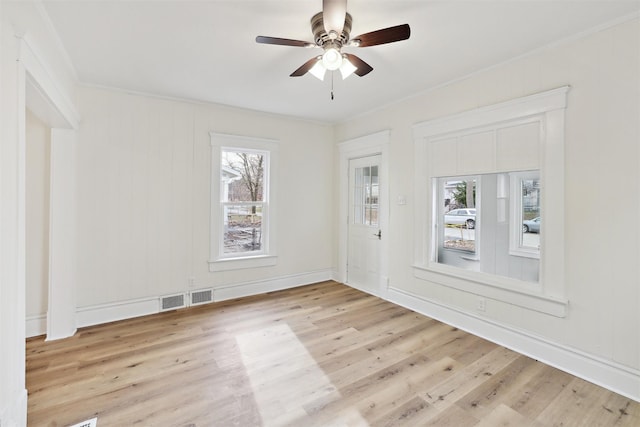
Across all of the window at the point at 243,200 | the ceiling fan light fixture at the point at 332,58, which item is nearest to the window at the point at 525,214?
the ceiling fan light fixture at the point at 332,58

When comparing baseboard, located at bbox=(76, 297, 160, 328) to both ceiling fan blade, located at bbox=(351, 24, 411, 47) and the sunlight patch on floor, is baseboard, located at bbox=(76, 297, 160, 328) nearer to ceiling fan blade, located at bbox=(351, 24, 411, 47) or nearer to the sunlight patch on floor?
the sunlight patch on floor

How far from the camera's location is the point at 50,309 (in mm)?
3018

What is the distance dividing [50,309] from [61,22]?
269 cm

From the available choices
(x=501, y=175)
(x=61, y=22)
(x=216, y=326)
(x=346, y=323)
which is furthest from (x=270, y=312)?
(x=61, y=22)

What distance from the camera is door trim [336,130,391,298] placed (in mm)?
4184

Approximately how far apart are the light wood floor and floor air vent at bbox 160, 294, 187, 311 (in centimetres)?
30

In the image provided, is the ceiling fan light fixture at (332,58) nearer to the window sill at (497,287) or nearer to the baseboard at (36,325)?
the window sill at (497,287)

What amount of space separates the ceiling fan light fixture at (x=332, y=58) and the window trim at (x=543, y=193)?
1.81 meters

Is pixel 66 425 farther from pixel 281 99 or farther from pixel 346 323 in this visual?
pixel 281 99

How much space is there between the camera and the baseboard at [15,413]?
4.94 feet

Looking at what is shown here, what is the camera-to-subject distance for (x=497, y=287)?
294cm

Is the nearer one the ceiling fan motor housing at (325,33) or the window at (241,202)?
the ceiling fan motor housing at (325,33)

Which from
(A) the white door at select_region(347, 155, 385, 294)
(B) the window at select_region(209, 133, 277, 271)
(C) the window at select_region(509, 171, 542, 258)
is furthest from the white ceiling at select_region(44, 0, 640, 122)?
(A) the white door at select_region(347, 155, 385, 294)

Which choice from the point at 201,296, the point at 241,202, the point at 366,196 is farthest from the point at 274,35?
the point at 201,296
